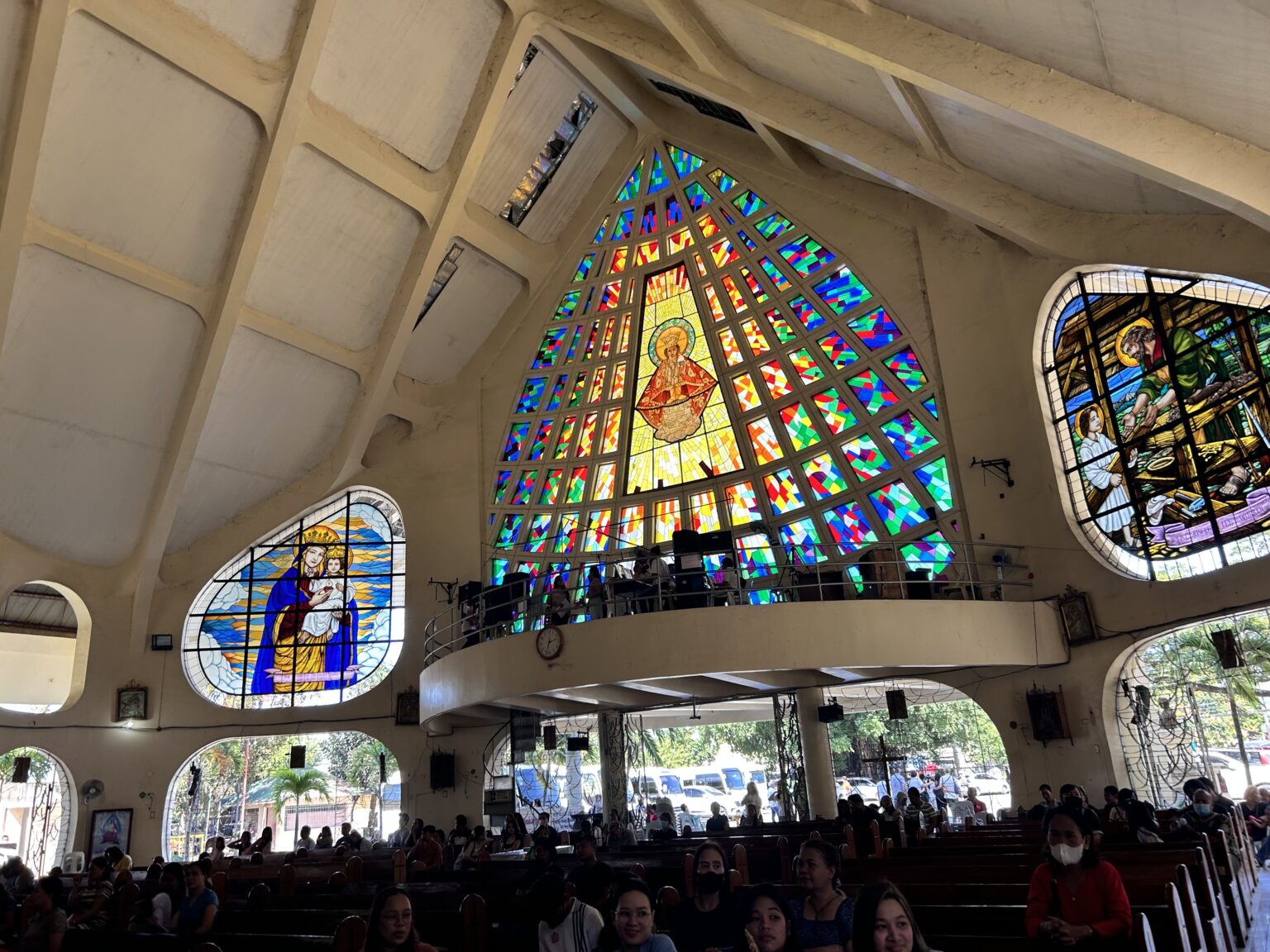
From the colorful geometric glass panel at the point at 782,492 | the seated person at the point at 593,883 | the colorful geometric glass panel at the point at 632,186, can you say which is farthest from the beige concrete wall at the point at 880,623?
the seated person at the point at 593,883

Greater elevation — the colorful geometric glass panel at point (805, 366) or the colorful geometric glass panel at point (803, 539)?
the colorful geometric glass panel at point (805, 366)

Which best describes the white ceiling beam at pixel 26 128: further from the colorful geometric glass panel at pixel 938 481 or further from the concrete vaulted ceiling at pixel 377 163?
the colorful geometric glass panel at pixel 938 481

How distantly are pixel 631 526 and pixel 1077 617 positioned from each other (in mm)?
6120

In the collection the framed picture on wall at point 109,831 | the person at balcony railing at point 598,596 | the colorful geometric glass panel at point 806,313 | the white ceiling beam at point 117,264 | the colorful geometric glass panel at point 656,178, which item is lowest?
the framed picture on wall at point 109,831

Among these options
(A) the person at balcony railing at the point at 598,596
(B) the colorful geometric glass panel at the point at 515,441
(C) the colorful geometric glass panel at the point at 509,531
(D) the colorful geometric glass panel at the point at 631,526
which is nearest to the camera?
(A) the person at balcony railing at the point at 598,596

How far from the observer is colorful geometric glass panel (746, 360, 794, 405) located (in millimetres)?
12727

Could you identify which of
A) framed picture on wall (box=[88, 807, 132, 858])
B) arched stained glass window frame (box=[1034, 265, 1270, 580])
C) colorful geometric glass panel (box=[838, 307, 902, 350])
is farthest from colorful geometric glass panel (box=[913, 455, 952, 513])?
framed picture on wall (box=[88, 807, 132, 858])

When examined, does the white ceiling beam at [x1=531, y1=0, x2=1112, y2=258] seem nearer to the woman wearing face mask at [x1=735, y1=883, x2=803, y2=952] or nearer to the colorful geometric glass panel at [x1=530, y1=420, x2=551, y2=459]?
the colorful geometric glass panel at [x1=530, y1=420, x2=551, y2=459]

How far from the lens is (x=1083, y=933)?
3.13 m

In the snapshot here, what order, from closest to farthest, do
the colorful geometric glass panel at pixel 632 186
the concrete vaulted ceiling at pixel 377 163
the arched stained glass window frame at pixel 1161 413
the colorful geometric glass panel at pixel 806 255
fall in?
the concrete vaulted ceiling at pixel 377 163
the arched stained glass window frame at pixel 1161 413
the colorful geometric glass panel at pixel 806 255
the colorful geometric glass panel at pixel 632 186

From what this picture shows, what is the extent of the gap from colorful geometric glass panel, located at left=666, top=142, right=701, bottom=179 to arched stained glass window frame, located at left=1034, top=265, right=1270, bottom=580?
595cm

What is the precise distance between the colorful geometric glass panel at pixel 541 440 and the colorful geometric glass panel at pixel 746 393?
10.5 ft

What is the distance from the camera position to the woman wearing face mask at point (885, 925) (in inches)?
97.7

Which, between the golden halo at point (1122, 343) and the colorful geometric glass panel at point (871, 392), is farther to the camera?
the colorful geometric glass panel at point (871, 392)
